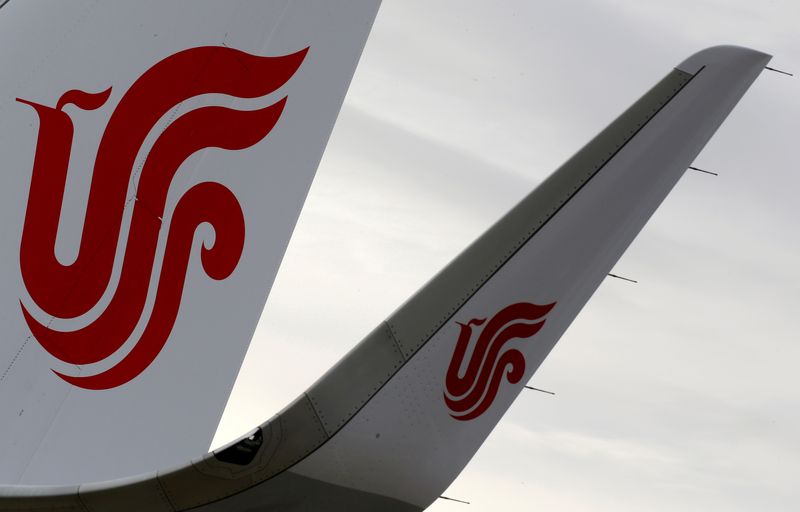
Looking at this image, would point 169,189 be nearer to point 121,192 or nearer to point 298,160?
point 121,192

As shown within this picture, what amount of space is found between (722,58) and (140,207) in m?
5.66

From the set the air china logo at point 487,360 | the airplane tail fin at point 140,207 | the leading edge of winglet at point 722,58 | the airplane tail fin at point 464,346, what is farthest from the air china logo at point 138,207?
the leading edge of winglet at point 722,58

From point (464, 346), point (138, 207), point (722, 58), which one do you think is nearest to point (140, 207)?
point (138, 207)

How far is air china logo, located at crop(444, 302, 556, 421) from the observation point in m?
6.94

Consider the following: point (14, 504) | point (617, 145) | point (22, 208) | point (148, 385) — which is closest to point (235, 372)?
point (148, 385)

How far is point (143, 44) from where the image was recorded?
11.0 m

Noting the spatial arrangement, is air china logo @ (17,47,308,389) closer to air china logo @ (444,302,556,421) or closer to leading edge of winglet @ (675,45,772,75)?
air china logo @ (444,302,556,421)

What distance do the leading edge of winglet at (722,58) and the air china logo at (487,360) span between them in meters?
1.67

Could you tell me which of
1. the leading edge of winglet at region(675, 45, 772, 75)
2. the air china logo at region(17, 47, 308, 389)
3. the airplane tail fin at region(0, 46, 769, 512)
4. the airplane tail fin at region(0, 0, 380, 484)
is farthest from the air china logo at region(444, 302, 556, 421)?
the air china logo at region(17, 47, 308, 389)

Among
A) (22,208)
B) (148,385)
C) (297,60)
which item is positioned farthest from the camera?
(297,60)

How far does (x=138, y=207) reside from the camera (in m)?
10.9

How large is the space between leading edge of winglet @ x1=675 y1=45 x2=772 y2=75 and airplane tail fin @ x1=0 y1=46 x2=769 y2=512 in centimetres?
1

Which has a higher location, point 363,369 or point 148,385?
point 363,369

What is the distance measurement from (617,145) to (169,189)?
5.24 metres
